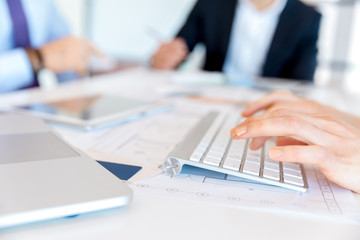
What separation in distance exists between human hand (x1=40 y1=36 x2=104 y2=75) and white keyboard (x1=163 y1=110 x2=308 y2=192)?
1.06 meters

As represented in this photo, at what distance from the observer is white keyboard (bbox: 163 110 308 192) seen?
42 centimetres

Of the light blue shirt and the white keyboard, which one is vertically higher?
the light blue shirt

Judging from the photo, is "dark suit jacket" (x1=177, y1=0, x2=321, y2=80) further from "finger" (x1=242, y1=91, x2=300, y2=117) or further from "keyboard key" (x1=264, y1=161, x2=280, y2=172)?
"keyboard key" (x1=264, y1=161, x2=280, y2=172)

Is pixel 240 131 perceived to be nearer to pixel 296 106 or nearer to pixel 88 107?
pixel 296 106

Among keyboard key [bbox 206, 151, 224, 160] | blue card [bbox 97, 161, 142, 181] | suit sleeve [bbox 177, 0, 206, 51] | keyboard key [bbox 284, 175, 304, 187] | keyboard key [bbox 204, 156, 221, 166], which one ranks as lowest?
blue card [bbox 97, 161, 142, 181]

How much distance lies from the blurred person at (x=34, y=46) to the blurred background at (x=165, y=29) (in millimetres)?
1390

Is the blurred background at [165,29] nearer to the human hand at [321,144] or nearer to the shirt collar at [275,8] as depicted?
the shirt collar at [275,8]

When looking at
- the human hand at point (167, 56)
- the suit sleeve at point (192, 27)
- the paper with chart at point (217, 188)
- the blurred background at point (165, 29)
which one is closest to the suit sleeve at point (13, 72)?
the human hand at point (167, 56)

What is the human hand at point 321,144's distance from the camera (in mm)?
424

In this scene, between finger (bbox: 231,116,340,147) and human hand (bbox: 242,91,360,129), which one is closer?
finger (bbox: 231,116,340,147)

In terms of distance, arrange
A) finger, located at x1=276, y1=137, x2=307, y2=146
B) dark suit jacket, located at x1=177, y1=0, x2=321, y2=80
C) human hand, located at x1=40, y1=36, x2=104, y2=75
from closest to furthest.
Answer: finger, located at x1=276, y1=137, x2=307, y2=146
human hand, located at x1=40, y1=36, x2=104, y2=75
dark suit jacket, located at x1=177, y1=0, x2=321, y2=80

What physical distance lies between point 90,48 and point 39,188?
142 cm

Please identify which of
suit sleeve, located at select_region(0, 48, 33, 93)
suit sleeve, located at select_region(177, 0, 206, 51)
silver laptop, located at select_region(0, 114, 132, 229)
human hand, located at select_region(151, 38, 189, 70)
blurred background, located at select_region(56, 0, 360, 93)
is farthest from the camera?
blurred background, located at select_region(56, 0, 360, 93)

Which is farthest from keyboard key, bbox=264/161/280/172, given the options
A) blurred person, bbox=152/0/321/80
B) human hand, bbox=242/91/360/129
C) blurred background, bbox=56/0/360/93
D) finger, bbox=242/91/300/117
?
blurred background, bbox=56/0/360/93
